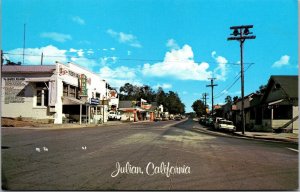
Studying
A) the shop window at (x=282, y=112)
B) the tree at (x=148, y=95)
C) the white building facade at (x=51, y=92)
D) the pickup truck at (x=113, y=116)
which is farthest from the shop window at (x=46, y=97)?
the tree at (x=148, y=95)

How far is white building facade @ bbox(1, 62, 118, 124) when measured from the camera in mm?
26578

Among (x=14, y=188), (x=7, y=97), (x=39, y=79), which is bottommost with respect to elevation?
(x=14, y=188)

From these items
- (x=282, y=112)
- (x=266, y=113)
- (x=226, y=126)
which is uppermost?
(x=282, y=112)

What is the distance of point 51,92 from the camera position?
37969mm

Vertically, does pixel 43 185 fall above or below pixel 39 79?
below

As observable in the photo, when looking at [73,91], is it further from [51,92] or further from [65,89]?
[51,92]

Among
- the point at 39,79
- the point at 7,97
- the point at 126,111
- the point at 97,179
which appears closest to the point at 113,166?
the point at 97,179

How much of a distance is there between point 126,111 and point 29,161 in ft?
260

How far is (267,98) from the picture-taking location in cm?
4038

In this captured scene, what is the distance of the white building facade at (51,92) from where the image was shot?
26578 mm

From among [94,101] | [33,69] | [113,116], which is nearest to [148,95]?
[113,116]

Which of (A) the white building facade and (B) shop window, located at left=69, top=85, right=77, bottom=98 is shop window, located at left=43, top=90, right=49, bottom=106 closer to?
(A) the white building facade

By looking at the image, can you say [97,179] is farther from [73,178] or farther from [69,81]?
[69,81]

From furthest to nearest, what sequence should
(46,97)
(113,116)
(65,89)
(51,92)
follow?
1. (113,116)
2. (65,89)
3. (51,92)
4. (46,97)
